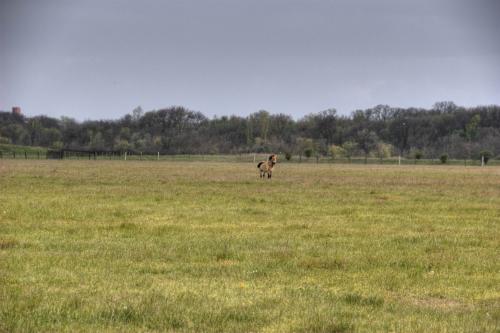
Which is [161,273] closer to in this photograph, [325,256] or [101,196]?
[325,256]

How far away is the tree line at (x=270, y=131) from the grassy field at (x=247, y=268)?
377 ft

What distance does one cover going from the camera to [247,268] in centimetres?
1001

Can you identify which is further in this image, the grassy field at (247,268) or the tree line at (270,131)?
the tree line at (270,131)

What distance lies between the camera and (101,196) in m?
22.8

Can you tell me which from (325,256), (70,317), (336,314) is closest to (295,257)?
(325,256)

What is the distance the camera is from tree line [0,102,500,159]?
14062cm

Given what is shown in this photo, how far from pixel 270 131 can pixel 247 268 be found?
14827 centimetres

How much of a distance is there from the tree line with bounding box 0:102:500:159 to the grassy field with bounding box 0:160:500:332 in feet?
377

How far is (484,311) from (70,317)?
179 inches

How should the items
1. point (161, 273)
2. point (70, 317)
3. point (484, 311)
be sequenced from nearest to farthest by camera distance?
point (70, 317) → point (484, 311) → point (161, 273)

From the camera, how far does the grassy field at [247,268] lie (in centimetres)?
709

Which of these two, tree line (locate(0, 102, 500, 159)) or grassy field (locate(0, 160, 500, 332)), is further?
tree line (locate(0, 102, 500, 159))

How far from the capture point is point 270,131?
6216 inches

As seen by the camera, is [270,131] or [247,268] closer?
[247,268]
